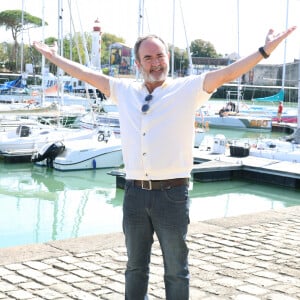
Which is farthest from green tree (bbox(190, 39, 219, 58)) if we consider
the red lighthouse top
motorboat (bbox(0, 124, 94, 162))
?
motorboat (bbox(0, 124, 94, 162))

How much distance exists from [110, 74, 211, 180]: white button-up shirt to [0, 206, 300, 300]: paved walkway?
1610 millimetres

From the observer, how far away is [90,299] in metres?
4.56

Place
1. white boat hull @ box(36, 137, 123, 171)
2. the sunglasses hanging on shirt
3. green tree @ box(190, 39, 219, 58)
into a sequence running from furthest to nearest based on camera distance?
green tree @ box(190, 39, 219, 58), white boat hull @ box(36, 137, 123, 171), the sunglasses hanging on shirt

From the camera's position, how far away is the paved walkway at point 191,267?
4.75 m

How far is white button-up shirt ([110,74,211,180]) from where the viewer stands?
3336 mm

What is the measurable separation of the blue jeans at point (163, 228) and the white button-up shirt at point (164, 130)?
4.3 inches

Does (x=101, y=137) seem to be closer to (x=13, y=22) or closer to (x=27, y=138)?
(x=27, y=138)

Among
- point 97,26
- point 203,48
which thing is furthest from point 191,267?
point 203,48

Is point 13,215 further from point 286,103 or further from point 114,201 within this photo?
point 286,103

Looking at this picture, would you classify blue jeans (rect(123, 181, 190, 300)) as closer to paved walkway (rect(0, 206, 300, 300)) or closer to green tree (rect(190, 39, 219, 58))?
paved walkway (rect(0, 206, 300, 300))

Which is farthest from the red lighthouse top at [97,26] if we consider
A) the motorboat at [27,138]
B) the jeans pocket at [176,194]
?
the jeans pocket at [176,194]

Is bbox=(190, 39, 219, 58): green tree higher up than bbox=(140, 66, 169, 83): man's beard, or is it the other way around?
bbox=(190, 39, 219, 58): green tree

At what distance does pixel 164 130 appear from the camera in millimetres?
3334

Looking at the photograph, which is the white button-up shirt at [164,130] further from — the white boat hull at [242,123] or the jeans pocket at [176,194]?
the white boat hull at [242,123]
